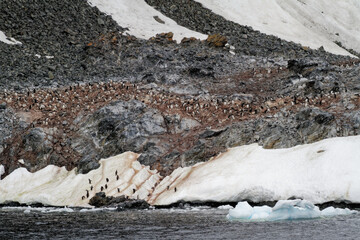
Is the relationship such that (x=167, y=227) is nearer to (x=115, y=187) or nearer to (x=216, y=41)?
(x=115, y=187)

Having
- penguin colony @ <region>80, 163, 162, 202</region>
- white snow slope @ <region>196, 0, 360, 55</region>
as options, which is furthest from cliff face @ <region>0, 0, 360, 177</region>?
white snow slope @ <region>196, 0, 360, 55</region>

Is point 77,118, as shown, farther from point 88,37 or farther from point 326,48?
point 326,48

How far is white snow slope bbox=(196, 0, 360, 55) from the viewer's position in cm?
10719

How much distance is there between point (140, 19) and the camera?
329 feet

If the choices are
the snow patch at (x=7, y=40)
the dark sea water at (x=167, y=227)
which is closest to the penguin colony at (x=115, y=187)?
the dark sea water at (x=167, y=227)

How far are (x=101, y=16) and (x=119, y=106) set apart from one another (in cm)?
4667

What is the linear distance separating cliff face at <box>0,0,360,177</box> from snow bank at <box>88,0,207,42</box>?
216 inches

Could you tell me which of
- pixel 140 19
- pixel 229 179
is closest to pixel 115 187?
pixel 229 179

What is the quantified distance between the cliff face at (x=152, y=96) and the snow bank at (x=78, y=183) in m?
1.22

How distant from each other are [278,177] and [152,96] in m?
24.7

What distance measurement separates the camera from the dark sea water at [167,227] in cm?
2617

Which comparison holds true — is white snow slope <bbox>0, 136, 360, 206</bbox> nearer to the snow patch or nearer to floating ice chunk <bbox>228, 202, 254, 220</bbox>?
floating ice chunk <bbox>228, 202, 254, 220</bbox>

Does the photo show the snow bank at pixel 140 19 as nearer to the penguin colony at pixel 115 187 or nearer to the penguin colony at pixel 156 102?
the penguin colony at pixel 156 102

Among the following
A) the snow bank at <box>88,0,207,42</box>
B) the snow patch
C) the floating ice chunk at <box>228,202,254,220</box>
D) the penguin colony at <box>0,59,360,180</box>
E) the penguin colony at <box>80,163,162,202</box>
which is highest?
the snow bank at <box>88,0,207,42</box>
